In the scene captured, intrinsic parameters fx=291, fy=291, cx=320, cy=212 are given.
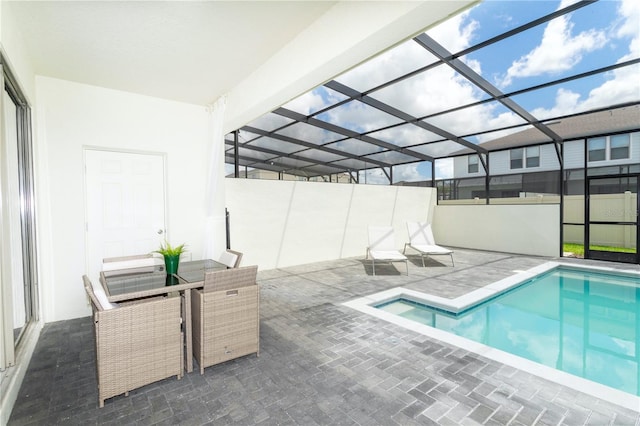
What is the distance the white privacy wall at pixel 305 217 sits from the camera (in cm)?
627

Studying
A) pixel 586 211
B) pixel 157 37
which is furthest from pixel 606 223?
pixel 157 37

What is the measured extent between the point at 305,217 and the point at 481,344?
4.90 m

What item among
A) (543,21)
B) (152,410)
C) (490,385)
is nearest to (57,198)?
(152,410)

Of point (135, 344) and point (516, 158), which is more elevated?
point (516, 158)

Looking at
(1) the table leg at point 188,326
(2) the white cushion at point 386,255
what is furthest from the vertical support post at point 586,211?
(1) the table leg at point 188,326

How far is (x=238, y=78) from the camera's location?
3832 millimetres

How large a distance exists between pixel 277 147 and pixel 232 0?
525 centimetres

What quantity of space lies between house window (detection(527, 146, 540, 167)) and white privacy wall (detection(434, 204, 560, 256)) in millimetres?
1238

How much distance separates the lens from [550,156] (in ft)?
26.5

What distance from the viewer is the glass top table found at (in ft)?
7.50

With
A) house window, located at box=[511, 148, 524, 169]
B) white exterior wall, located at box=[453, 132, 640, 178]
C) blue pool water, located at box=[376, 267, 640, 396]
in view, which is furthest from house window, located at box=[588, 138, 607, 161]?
blue pool water, located at box=[376, 267, 640, 396]

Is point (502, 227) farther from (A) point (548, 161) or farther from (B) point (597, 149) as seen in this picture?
(B) point (597, 149)

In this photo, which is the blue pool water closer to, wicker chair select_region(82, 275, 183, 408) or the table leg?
the table leg

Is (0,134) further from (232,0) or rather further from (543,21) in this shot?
(543,21)
